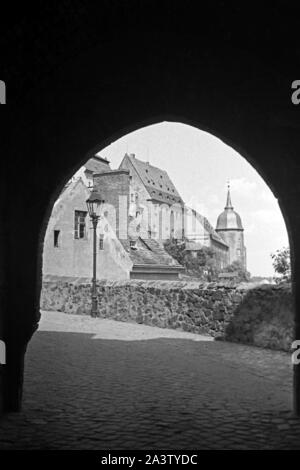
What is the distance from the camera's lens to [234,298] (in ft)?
34.8

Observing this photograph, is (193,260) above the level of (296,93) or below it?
below

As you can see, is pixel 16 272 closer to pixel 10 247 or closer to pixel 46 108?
pixel 10 247

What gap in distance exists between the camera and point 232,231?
93.8 m

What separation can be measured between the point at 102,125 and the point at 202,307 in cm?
724

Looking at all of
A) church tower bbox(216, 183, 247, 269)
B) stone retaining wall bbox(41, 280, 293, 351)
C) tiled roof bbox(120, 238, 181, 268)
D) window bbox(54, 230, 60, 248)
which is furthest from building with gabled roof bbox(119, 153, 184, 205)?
stone retaining wall bbox(41, 280, 293, 351)

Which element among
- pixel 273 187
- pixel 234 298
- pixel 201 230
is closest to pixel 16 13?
pixel 273 187

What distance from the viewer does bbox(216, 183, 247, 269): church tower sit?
92.4 metres

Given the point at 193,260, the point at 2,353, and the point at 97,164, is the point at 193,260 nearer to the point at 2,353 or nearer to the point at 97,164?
the point at 97,164

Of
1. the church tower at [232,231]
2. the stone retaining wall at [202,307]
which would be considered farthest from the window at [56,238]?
the church tower at [232,231]

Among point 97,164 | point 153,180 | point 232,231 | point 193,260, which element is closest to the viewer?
point 193,260

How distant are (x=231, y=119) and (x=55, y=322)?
10.00m

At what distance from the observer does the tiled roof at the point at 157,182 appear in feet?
212

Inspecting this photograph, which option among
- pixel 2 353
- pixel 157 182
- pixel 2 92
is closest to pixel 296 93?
pixel 2 92

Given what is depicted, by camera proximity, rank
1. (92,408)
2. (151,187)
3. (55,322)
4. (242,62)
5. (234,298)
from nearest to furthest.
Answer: (242,62), (92,408), (234,298), (55,322), (151,187)
